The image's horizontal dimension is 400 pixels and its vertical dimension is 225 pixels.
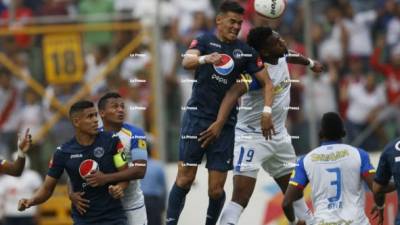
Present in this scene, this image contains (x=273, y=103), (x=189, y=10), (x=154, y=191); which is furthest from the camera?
(x=189, y=10)

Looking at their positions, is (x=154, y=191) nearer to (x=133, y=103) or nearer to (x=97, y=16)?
(x=133, y=103)

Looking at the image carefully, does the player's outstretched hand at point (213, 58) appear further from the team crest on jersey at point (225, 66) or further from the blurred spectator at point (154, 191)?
the blurred spectator at point (154, 191)

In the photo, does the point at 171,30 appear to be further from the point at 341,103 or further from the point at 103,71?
the point at 341,103

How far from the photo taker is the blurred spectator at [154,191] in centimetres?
2383

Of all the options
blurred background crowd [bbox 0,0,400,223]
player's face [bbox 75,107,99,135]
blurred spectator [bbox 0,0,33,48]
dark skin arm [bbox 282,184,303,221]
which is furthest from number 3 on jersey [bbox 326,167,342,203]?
blurred spectator [bbox 0,0,33,48]

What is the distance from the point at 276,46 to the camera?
18.5 m

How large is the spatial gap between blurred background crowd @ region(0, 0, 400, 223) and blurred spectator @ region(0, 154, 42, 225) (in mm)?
426

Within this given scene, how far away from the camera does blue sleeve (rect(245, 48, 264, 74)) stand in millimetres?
18125

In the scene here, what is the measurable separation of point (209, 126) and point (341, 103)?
713 centimetres

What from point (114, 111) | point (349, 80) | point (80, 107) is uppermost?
point (80, 107)

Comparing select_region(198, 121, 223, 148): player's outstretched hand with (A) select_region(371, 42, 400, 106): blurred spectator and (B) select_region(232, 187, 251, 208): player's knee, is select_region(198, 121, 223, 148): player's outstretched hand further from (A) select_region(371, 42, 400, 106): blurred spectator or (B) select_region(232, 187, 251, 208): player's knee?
(A) select_region(371, 42, 400, 106): blurred spectator

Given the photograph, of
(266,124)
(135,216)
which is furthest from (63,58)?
(266,124)

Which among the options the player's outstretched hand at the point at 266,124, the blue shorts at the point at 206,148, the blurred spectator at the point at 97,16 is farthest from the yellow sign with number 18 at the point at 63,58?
the player's outstretched hand at the point at 266,124

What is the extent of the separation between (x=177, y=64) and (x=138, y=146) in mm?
7856
